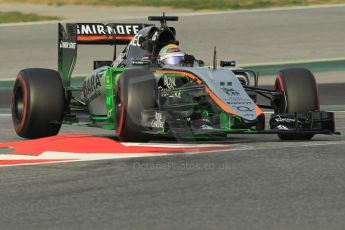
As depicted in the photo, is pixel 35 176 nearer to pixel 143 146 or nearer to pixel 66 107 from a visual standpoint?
pixel 143 146

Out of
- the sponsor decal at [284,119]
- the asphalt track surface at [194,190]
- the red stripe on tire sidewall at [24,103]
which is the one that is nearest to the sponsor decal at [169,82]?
the asphalt track surface at [194,190]

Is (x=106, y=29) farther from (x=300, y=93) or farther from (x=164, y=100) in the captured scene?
(x=300, y=93)

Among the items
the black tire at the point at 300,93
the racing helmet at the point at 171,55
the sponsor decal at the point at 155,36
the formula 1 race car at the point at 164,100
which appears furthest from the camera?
the sponsor decal at the point at 155,36

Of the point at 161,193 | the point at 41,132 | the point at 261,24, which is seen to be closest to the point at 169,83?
the point at 41,132

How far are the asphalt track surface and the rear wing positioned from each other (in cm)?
148

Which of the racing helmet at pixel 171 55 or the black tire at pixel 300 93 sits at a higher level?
the racing helmet at pixel 171 55

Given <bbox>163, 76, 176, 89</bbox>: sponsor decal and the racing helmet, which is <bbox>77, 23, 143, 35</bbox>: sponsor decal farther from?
<bbox>163, 76, 176, 89</bbox>: sponsor decal

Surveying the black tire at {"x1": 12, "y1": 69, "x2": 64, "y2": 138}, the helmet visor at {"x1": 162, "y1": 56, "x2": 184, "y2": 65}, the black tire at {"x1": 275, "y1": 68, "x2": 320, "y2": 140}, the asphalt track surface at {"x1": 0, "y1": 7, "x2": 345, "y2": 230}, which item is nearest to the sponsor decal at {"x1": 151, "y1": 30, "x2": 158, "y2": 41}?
the helmet visor at {"x1": 162, "y1": 56, "x2": 184, "y2": 65}

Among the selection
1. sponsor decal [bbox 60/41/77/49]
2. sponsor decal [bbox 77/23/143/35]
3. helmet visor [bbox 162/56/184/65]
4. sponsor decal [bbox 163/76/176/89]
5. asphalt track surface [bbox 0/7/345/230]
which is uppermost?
sponsor decal [bbox 77/23/143/35]

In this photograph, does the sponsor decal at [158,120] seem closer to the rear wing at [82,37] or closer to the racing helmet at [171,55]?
the racing helmet at [171,55]

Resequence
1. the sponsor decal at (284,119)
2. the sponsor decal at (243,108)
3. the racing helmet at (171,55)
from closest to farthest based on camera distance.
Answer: the sponsor decal at (243,108) → the sponsor decal at (284,119) → the racing helmet at (171,55)

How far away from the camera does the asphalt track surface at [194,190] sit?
21.7ft

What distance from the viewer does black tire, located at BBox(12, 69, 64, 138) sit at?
11.5 metres

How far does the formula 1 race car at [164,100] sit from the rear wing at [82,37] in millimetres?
604
